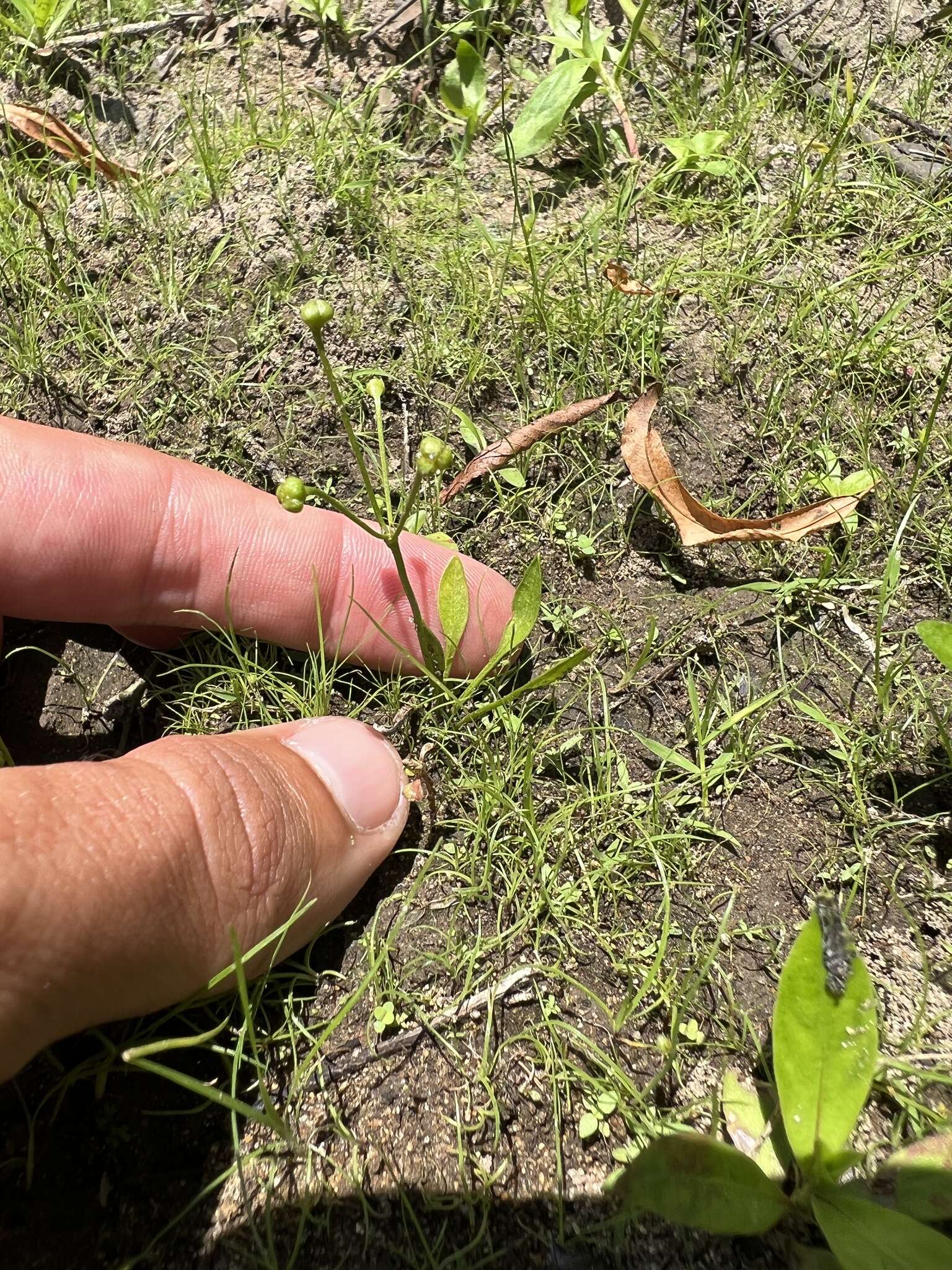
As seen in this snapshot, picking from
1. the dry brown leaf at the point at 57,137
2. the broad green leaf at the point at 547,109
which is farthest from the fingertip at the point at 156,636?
the broad green leaf at the point at 547,109

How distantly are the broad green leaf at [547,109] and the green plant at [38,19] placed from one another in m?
1.39

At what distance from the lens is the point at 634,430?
1.89 meters

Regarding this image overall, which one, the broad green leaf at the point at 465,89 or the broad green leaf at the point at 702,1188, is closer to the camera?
the broad green leaf at the point at 702,1188

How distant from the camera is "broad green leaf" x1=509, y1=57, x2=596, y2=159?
2.08 metres

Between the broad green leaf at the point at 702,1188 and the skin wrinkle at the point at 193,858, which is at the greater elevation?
the skin wrinkle at the point at 193,858

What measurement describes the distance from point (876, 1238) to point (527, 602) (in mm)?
A: 1077

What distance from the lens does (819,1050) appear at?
4.13 feet

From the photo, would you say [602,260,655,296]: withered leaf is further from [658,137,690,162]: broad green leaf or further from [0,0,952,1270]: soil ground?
[658,137,690,162]: broad green leaf

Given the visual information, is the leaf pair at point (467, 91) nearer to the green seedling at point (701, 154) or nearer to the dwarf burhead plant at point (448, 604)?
the green seedling at point (701, 154)

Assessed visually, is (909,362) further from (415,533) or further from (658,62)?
(415,533)

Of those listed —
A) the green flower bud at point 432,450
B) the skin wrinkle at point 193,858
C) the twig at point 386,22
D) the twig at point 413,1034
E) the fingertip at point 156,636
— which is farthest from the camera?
the twig at point 386,22

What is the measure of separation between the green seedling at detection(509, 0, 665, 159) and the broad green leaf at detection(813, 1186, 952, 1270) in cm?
224

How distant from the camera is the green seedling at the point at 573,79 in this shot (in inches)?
82.0

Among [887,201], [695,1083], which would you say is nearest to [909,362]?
[887,201]
